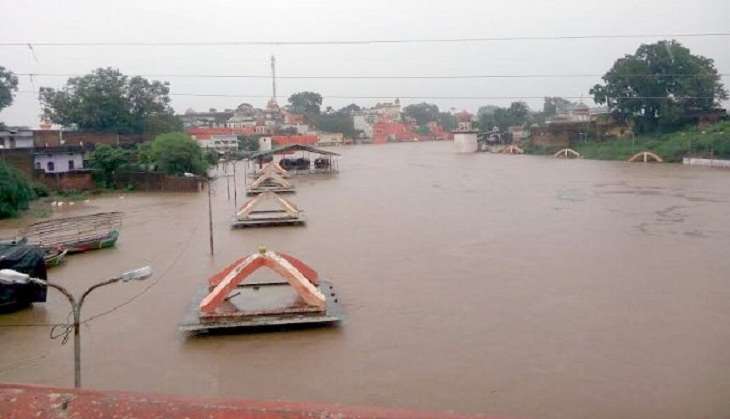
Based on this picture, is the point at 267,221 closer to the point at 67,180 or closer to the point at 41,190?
the point at 41,190

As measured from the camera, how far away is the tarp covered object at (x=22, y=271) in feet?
27.2

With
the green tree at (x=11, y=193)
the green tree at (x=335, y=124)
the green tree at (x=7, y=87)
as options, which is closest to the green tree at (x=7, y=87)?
the green tree at (x=7, y=87)

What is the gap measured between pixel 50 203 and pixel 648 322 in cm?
1833

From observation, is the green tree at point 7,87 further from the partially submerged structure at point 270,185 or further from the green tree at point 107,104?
the partially submerged structure at point 270,185

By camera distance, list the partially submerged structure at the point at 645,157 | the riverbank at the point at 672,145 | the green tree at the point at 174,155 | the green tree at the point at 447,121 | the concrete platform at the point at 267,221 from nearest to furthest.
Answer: the concrete platform at the point at 267,221, the green tree at the point at 174,155, the riverbank at the point at 672,145, the partially submerged structure at the point at 645,157, the green tree at the point at 447,121

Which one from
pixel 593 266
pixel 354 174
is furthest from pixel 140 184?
pixel 593 266

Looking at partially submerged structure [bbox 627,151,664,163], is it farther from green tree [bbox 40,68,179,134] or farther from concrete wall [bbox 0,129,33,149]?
concrete wall [bbox 0,129,33,149]

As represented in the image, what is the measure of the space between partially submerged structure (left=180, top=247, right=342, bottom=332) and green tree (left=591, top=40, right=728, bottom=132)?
33268 millimetres

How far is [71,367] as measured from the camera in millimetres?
6637

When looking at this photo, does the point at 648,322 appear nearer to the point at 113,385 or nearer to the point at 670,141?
the point at 113,385

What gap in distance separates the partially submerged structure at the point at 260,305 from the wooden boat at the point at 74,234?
16.9 feet

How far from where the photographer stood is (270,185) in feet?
80.8

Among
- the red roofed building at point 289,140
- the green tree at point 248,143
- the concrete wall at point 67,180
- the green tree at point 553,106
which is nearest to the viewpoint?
the concrete wall at point 67,180

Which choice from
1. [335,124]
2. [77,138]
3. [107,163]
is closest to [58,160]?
[107,163]
